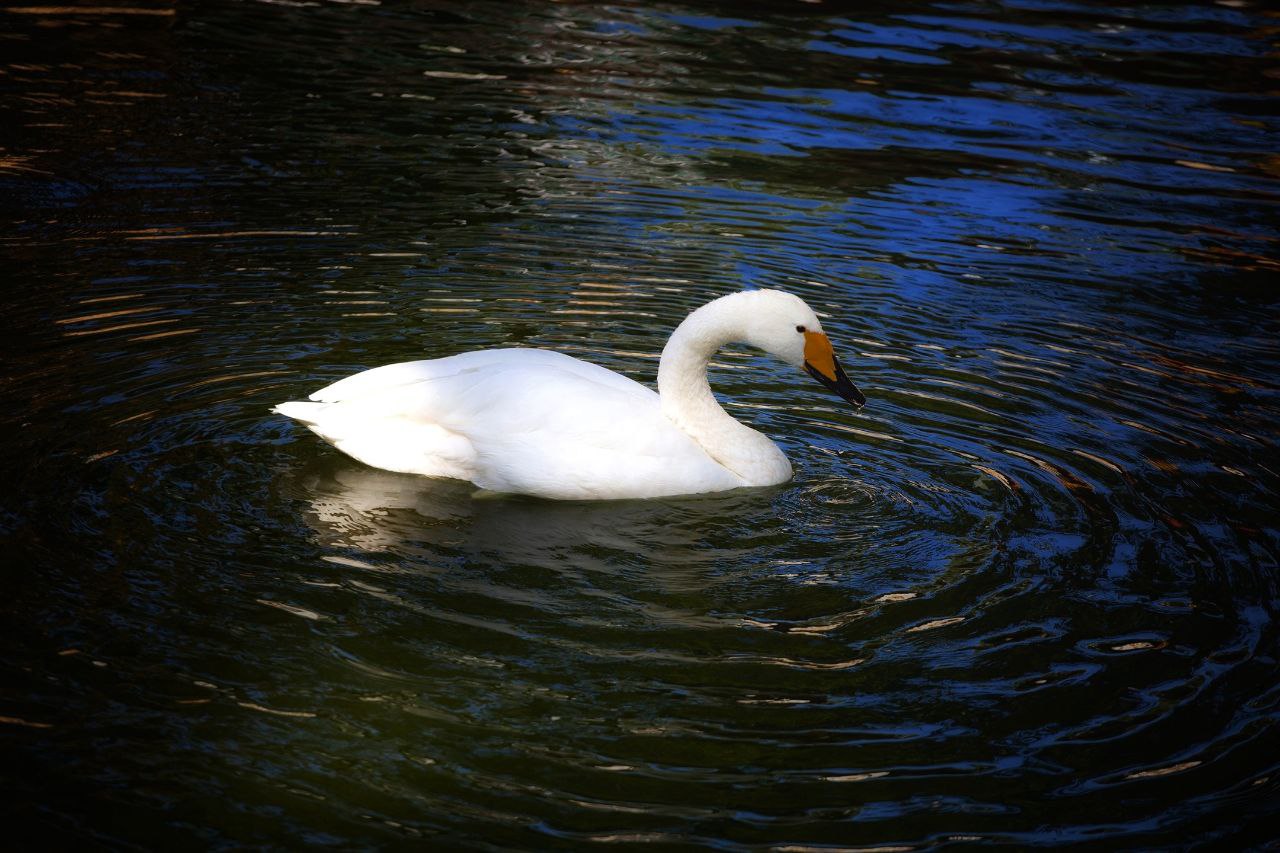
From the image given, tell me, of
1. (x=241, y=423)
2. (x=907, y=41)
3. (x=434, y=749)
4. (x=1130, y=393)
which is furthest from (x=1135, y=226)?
(x=434, y=749)

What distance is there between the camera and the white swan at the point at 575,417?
6.50 meters

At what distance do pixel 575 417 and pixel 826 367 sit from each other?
Answer: 4.10 ft

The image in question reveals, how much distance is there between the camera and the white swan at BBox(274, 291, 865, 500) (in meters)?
6.50

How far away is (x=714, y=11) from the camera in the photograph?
18.1 meters

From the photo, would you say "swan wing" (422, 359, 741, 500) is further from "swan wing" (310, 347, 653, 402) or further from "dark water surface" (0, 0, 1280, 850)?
"dark water surface" (0, 0, 1280, 850)

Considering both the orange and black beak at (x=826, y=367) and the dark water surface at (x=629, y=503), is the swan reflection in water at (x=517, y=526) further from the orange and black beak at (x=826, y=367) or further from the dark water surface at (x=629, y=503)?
the orange and black beak at (x=826, y=367)

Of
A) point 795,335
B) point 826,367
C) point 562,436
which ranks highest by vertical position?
point 795,335

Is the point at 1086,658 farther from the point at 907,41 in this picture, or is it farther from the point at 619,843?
the point at 907,41

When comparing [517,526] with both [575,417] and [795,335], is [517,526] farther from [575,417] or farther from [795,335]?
[795,335]

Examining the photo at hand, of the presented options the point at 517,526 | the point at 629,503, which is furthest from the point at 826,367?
the point at 517,526

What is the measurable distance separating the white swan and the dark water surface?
155mm

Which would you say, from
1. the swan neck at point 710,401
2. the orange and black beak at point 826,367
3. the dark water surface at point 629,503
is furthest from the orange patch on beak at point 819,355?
the dark water surface at point 629,503

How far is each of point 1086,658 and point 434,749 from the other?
2.45 meters

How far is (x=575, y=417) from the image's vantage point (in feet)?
21.3
